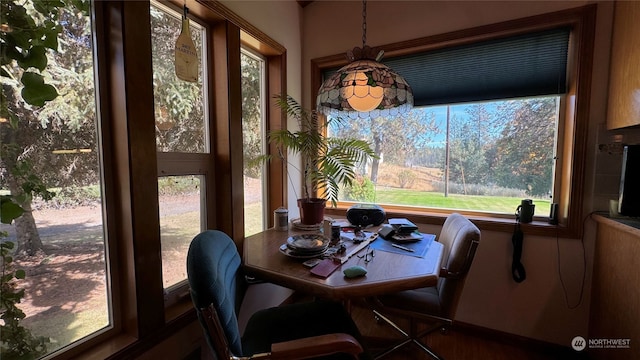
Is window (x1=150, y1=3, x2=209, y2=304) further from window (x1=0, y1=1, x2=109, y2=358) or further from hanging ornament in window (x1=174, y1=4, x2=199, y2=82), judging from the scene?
window (x1=0, y1=1, x2=109, y2=358)

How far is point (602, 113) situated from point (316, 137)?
68.1 inches

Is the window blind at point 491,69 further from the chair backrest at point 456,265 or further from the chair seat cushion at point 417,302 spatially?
the chair seat cushion at point 417,302

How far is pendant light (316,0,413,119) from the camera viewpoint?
1312 millimetres

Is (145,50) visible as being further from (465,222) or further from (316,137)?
(465,222)

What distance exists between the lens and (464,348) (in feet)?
5.77

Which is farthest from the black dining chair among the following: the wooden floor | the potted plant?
the wooden floor

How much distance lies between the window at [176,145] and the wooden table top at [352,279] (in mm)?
399

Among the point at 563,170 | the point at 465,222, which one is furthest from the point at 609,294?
the point at 465,222

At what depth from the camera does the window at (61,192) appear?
85 cm

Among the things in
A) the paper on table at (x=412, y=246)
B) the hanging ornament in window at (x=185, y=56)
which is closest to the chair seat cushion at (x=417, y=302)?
the paper on table at (x=412, y=246)

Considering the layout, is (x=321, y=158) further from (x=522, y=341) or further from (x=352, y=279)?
(x=522, y=341)

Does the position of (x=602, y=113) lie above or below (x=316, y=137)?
above

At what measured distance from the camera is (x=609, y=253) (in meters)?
1.46

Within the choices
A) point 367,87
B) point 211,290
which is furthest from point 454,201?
point 211,290
